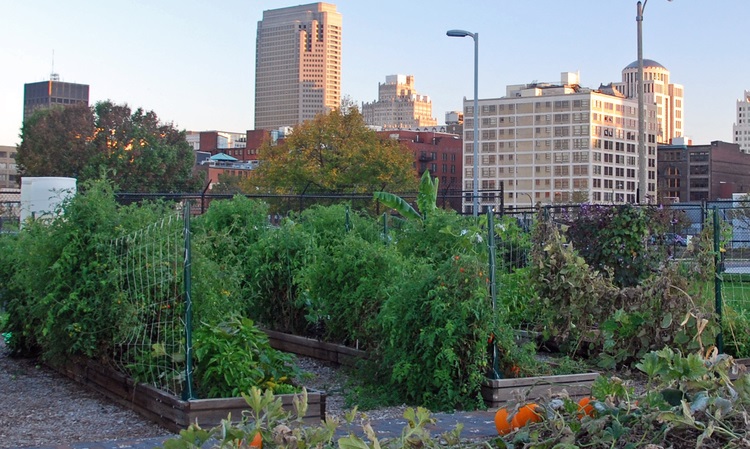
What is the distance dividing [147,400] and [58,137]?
178ft

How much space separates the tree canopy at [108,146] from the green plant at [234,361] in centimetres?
4941

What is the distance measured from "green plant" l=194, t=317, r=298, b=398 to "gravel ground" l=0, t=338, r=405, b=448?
1.60 ft

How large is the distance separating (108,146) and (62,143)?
2.92 metres

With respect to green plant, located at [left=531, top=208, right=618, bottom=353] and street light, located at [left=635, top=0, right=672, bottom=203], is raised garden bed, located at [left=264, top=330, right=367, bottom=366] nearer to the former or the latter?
green plant, located at [left=531, top=208, right=618, bottom=353]

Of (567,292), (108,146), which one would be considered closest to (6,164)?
(108,146)

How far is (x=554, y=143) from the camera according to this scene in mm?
160125

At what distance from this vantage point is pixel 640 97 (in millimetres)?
25188

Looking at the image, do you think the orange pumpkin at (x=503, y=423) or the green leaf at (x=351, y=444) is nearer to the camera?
→ the green leaf at (x=351, y=444)

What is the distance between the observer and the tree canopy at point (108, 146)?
5684 centimetres

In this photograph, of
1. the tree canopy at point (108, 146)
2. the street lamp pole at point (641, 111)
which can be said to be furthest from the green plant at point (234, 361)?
the tree canopy at point (108, 146)

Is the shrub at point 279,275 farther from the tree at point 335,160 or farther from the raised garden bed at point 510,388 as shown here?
the tree at point 335,160

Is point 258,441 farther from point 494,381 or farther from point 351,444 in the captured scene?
point 494,381

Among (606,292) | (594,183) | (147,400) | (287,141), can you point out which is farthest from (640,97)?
(594,183)

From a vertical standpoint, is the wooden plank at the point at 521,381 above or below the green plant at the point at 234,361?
below
